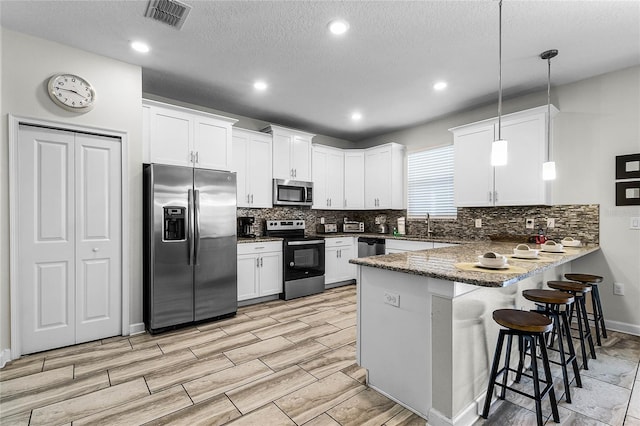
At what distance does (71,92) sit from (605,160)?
5.44 m

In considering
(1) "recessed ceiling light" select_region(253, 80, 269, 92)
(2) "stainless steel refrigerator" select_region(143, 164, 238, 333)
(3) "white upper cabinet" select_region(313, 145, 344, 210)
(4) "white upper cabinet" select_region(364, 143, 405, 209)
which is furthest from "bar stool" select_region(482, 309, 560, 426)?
(3) "white upper cabinet" select_region(313, 145, 344, 210)

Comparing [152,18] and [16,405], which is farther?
[152,18]

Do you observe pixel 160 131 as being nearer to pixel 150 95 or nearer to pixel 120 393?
pixel 150 95

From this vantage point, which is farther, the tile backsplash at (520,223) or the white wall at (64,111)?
the tile backsplash at (520,223)

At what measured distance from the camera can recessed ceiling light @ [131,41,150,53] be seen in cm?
279

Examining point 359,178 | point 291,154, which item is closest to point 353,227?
point 359,178

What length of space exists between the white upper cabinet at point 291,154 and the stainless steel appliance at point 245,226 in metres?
0.77

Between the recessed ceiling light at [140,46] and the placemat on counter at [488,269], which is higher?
the recessed ceiling light at [140,46]

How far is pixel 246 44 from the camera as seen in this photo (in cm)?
281

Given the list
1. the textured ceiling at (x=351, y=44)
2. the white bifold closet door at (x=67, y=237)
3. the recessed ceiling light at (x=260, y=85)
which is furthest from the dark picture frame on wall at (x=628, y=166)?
the white bifold closet door at (x=67, y=237)

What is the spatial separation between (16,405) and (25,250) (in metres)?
1.31

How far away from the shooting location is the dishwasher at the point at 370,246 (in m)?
5.08

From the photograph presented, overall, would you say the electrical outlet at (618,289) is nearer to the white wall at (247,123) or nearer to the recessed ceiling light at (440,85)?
the recessed ceiling light at (440,85)

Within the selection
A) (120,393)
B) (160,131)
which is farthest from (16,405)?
(160,131)
